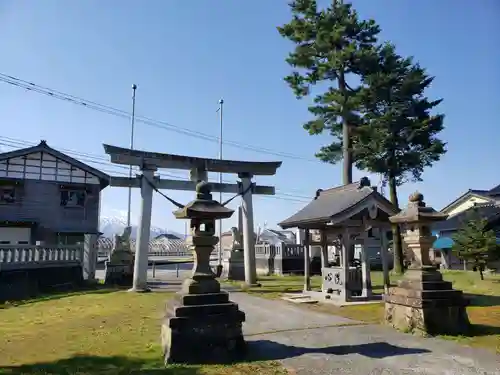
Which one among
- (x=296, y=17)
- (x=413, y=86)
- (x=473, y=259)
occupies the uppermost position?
(x=296, y=17)

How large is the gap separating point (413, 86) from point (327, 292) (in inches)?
623

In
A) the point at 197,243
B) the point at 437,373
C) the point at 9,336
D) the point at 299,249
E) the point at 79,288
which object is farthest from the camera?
the point at 299,249

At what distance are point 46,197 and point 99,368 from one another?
94.0ft

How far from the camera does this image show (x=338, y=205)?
1491 centimetres

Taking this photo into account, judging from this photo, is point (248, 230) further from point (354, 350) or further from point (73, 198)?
point (73, 198)

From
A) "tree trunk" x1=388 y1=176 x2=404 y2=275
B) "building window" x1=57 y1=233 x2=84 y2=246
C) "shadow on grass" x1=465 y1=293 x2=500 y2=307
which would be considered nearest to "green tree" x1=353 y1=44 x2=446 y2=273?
"tree trunk" x1=388 y1=176 x2=404 y2=275

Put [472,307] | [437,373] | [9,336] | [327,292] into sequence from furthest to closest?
[327,292], [472,307], [9,336], [437,373]

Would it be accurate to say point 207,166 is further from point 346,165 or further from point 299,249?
point 299,249

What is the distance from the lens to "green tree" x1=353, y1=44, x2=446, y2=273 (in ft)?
→ 78.7

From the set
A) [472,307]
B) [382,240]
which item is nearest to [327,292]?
[382,240]

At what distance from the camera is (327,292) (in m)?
15.2

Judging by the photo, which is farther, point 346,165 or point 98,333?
point 346,165

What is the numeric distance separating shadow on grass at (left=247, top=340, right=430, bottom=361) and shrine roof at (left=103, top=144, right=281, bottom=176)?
12008 mm

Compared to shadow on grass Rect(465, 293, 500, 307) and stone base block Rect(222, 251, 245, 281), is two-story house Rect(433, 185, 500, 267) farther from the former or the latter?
stone base block Rect(222, 251, 245, 281)
